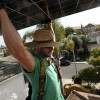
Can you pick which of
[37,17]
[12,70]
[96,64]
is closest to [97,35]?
[96,64]

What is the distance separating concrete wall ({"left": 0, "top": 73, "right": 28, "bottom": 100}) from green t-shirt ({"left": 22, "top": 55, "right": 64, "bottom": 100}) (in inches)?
322

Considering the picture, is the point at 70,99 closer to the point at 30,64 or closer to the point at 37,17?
the point at 37,17

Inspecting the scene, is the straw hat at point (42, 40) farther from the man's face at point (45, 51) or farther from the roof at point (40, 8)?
the roof at point (40, 8)

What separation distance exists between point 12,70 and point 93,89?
8.99 metres

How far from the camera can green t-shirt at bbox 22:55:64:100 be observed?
2.52 meters

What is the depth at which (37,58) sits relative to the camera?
2.56 meters

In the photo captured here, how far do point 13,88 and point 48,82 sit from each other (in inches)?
395

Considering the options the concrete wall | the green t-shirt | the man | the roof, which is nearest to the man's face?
the man

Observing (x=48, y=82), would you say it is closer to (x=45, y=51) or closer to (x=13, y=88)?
(x=45, y=51)

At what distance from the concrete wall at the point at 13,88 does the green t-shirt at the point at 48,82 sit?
26.9ft

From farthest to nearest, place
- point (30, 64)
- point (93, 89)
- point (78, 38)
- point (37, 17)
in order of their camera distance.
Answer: point (78, 38) < point (93, 89) < point (37, 17) < point (30, 64)

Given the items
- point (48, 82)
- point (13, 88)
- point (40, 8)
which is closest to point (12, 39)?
point (48, 82)

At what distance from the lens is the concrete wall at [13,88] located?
11.2 metres

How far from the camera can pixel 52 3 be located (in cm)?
403
